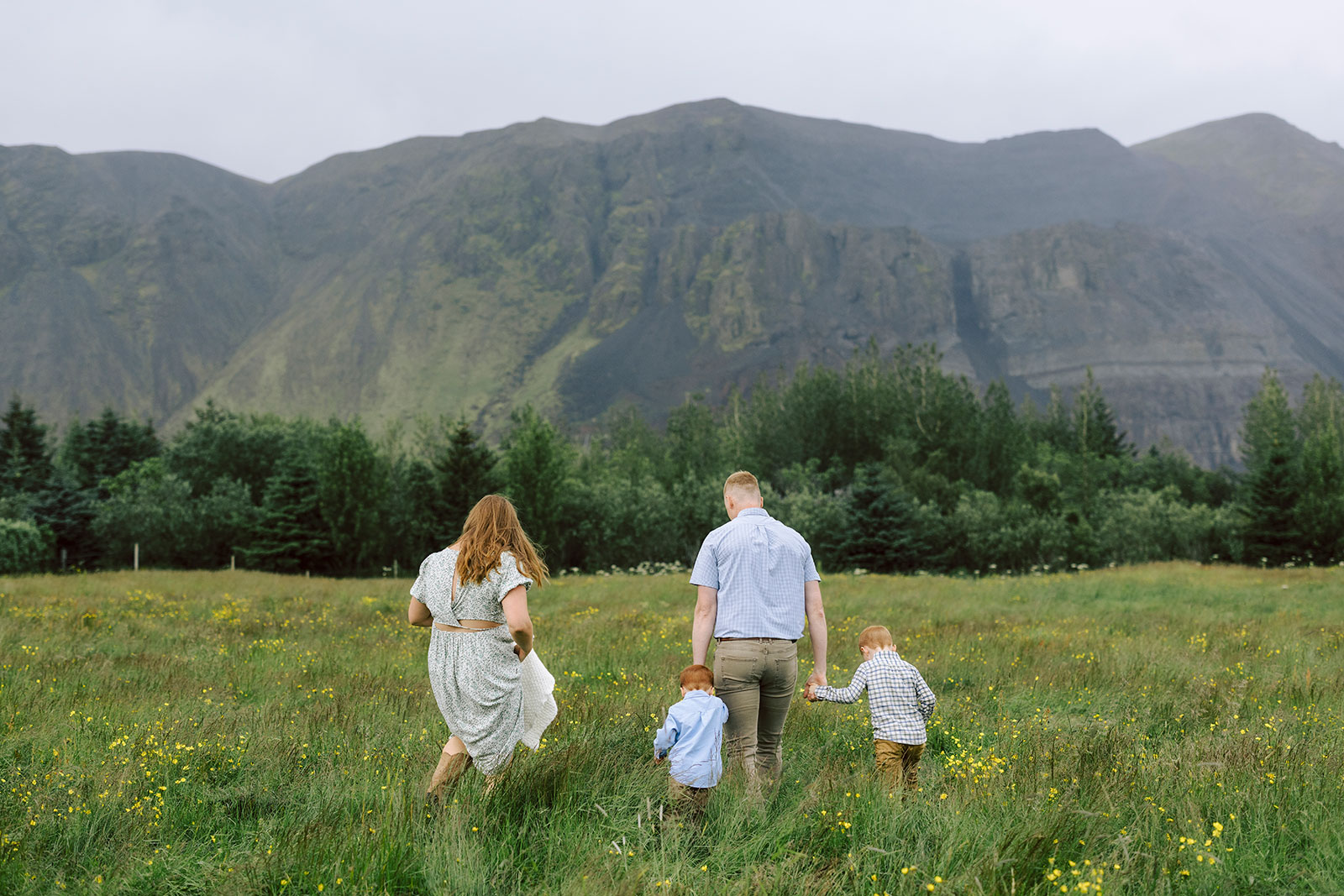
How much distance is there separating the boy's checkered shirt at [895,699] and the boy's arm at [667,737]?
3.63 ft

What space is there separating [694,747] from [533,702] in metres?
1.06

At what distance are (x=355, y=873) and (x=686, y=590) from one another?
1862 cm

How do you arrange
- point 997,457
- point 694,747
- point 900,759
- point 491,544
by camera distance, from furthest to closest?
point 997,457 < point 900,759 < point 491,544 < point 694,747

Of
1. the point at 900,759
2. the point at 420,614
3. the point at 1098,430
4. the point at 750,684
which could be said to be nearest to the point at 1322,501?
the point at 1098,430

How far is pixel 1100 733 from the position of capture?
697 centimetres

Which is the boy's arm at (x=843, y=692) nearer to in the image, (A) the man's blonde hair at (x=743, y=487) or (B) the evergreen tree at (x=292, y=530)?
(A) the man's blonde hair at (x=743, y=487)

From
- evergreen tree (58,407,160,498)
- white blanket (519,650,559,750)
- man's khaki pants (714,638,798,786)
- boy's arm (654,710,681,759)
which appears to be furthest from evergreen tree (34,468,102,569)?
boy's arm (654,710,681,759)

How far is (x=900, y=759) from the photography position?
5867mm

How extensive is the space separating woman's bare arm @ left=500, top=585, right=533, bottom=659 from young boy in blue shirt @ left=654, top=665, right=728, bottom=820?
94 cm

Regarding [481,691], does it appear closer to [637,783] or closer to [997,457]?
[637,783]

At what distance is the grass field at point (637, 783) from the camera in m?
4.19

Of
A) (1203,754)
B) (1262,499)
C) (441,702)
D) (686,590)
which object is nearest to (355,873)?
(441,702)

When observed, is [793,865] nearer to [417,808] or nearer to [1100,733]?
[417,808]

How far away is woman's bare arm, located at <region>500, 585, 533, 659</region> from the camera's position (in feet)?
16.5
